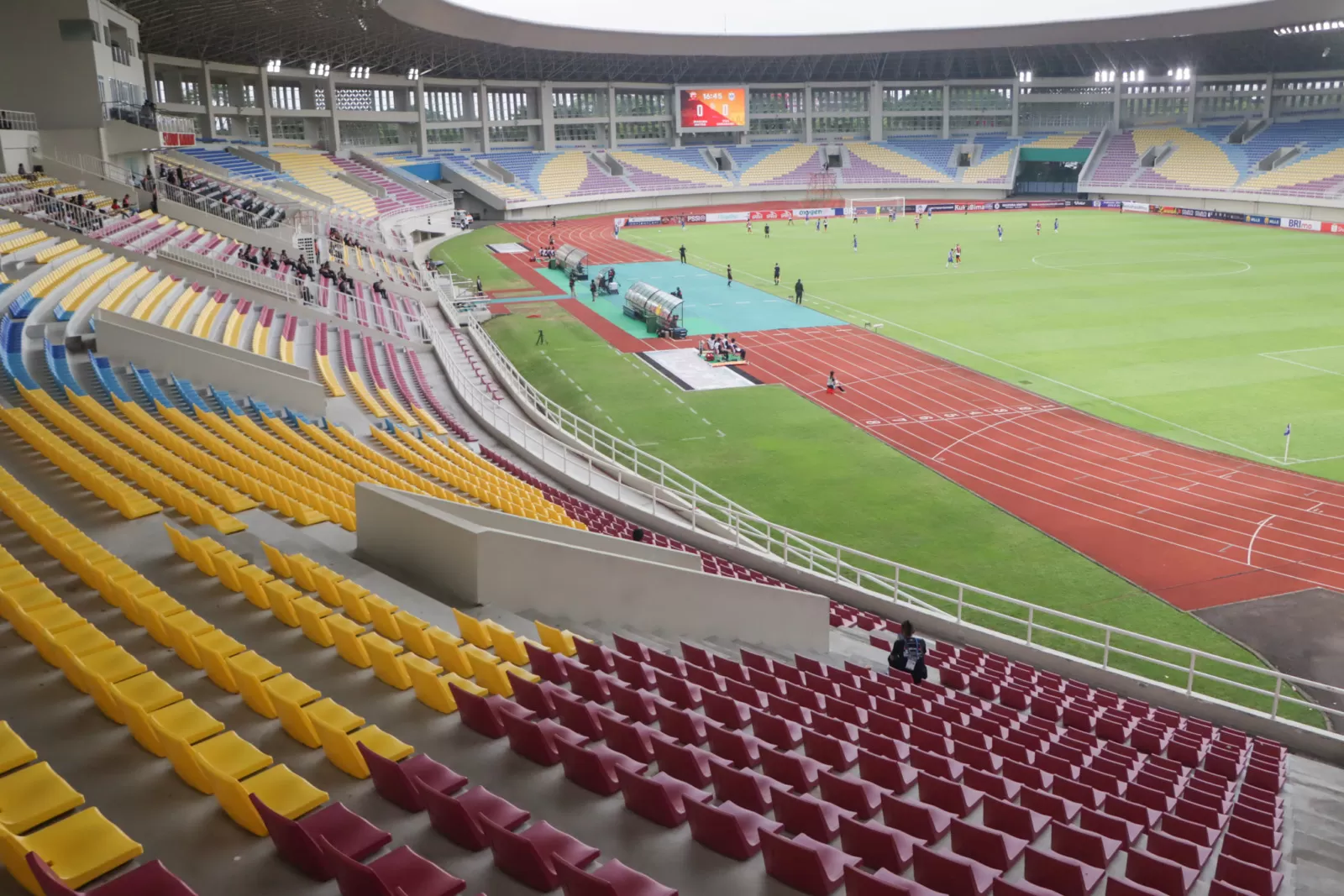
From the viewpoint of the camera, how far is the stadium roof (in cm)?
5234

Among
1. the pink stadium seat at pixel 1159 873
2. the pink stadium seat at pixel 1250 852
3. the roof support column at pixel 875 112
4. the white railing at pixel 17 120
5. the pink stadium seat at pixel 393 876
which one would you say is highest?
the roof support column at pixel 875 112

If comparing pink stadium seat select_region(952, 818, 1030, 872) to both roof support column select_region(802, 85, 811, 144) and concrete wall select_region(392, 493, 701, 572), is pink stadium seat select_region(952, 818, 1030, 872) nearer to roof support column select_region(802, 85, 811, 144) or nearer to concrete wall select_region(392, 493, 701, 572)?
concrete wall select_region(392, 493, 701, 572)

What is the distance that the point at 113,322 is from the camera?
2148 cm

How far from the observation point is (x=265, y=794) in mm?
6770

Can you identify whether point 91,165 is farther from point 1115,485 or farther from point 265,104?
point 1115,485

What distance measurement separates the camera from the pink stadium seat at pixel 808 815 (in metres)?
7.08

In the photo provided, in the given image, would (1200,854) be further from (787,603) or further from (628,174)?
(628,174)

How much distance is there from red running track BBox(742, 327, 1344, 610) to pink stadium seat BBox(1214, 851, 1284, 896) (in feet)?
36.0

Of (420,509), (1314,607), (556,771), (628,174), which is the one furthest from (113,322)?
(628,174)

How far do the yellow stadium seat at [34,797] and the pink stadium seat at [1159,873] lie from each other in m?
6.79

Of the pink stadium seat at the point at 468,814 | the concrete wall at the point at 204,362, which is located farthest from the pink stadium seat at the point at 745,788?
the concrete wall at the point at 204,362

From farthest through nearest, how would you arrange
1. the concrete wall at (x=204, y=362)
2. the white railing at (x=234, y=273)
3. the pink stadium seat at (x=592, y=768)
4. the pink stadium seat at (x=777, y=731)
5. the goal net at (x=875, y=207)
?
the goal net at (x=875, y=207)
the white railing at (x=234, y=273)
the concrete wall at (x=204, y=362)
the pink stadium seat at (x=777, y=731)
the pink stadium seat at (x=592, y=768)

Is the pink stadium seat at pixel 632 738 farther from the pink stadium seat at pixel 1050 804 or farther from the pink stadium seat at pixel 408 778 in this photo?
the pink stadium seat at pixel 1050 804

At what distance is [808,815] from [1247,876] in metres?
3.11
